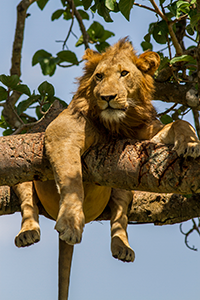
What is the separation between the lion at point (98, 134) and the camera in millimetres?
3621

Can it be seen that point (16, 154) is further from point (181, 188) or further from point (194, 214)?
point (194, 214)

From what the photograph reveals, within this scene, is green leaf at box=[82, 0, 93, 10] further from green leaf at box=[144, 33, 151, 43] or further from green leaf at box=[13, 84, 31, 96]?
green leaf at box=[13, 84, 31, 96]

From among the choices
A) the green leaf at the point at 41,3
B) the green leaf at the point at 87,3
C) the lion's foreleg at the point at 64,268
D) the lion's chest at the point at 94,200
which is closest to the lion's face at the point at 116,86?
the lion's chest at the point at 94,200

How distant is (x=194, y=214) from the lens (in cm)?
497

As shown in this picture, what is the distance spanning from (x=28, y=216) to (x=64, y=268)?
77 centimetres

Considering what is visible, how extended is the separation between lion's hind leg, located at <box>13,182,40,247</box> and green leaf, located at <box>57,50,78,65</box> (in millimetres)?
1880

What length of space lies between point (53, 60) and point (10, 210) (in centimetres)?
190

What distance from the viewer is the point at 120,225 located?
4.78 meters

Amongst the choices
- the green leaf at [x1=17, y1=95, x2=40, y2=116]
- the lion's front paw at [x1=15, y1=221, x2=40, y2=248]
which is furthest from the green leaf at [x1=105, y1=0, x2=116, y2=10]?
the lion's front paw at [x1=15, y1=221, x2=40, y2=248]

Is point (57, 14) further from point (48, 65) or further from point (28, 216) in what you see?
point (28, 216)

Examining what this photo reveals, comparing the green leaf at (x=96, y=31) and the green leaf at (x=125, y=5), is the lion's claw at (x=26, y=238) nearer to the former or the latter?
the green leaf at (x=125, y=5)

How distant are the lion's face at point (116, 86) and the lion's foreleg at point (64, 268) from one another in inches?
69.1

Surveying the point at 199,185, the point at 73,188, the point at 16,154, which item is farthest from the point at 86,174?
the point at 199,185

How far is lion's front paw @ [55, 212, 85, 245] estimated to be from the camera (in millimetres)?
3350
